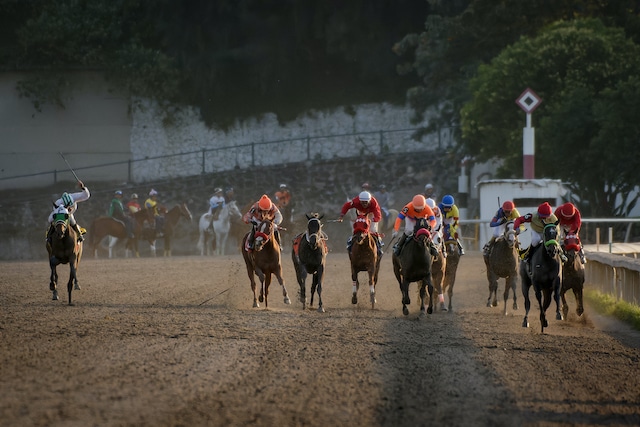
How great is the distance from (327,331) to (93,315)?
3.41 metres

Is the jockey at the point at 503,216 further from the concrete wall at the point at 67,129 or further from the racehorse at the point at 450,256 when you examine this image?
the concrete wall at the point at 67,129

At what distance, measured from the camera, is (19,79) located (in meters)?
47.4

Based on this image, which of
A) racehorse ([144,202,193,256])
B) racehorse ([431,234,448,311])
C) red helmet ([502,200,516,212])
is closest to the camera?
racehorse ([431,234,448,311])

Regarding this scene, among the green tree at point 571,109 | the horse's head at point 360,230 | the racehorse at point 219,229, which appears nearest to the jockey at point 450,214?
the horse's head at point 360,230

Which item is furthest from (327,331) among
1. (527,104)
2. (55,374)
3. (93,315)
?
(527,104)

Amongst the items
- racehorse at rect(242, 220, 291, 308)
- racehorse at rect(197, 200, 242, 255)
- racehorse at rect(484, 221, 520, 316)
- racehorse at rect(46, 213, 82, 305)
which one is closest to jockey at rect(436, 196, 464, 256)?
racehorse at rect(484, 221, 520, 316)

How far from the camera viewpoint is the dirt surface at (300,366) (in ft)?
27.8

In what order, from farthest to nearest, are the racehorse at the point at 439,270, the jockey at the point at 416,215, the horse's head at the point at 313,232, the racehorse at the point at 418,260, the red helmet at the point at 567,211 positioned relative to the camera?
the racehorse at the point at 439,270, the horse's head at the point at 313,232, the jockey at the point at 416,215, the racehorse at the point at 418,260, the red helmet at the point at 567,211

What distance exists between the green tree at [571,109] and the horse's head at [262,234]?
1586 cm

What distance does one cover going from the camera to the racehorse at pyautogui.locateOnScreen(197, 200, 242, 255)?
35.2 metres

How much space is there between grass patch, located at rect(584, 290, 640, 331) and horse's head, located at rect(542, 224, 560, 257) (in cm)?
198

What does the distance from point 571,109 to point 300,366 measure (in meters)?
22.8

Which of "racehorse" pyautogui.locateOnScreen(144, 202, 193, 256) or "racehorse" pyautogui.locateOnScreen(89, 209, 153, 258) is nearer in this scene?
"racehorse" pyautogui.locateOnScreen(89, 209, 153, 258)

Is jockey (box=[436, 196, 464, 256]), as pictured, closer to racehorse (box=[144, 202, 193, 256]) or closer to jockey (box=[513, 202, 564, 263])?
jockey (box=[513, 202, 564, 263])
